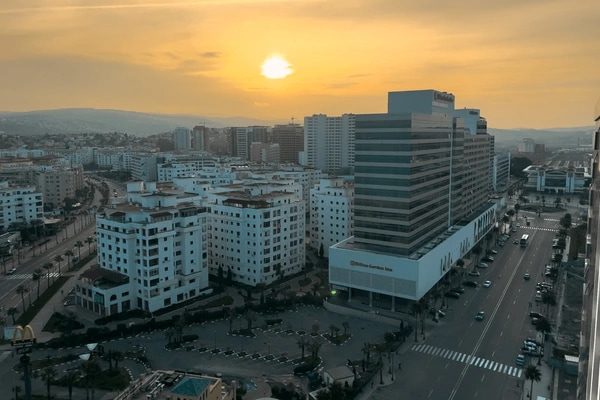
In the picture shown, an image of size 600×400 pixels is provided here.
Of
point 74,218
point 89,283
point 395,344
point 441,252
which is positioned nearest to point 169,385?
point 395,344

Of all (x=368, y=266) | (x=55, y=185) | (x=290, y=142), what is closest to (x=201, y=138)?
(x=290, y=142)

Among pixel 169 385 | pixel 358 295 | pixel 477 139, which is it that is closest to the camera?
pixel 169 385

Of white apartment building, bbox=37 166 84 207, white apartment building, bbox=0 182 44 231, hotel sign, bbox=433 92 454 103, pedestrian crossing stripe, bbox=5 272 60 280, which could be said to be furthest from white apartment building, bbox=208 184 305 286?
white apartment building, bbox=37 166 84 207

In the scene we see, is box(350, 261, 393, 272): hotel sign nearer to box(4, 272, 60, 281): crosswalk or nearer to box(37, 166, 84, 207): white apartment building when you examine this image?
box(4, 272, 60, 281): crosswalk

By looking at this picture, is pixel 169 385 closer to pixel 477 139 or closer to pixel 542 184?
pixel 477 139

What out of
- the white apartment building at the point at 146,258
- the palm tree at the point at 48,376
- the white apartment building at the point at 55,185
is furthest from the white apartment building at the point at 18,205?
the palm tree at the point at 48,376

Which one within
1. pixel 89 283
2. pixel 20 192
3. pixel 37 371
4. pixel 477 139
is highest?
pixel 477 139
